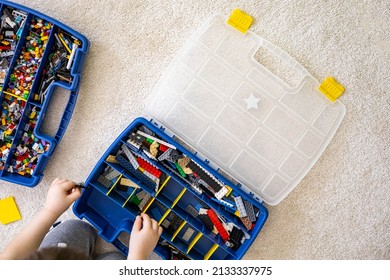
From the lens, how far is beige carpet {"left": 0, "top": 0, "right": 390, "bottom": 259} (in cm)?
103

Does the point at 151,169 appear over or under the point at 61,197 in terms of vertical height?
over

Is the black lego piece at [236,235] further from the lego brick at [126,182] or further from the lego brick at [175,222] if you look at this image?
the lego brick at [126,182]

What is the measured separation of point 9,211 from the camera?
3.62 feet

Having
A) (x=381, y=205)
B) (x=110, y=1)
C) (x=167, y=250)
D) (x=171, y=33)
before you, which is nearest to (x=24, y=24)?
(x=110, y=1)

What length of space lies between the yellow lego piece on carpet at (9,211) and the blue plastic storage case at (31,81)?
100 millimetres

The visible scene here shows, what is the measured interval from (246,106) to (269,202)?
264 millimetres

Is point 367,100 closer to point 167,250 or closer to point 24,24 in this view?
point 167,250


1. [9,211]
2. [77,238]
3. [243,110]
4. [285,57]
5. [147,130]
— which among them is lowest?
[9,211]

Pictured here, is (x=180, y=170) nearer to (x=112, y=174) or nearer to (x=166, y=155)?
(x=166, y=155)

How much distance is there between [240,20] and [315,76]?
243mm

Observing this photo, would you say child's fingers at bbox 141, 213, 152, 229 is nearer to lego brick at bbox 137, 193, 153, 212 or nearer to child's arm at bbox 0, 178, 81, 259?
lego brick at bbox 137, 193, 153, 212

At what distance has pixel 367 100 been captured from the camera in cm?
104

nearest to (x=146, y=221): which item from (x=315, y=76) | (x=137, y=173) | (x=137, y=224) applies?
(x=137, y=224)

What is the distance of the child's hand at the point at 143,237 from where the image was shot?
0.95 meters
